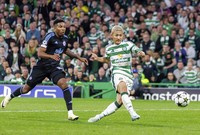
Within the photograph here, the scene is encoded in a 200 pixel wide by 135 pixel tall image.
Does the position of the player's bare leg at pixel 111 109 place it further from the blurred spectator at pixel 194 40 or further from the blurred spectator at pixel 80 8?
the blurred spectator at pixel 80 8

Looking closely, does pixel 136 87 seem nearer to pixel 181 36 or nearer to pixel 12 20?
pixel 181 36

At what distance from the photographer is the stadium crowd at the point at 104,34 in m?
31.1

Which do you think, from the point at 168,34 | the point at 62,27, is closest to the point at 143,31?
the point at 168,34

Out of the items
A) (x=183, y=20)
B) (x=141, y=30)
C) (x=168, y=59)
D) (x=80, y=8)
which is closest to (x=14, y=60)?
(x=80, y=8)

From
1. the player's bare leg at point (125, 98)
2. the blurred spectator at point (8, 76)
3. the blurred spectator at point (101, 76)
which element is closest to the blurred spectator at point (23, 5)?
the blurred spectator at point (8, 76)

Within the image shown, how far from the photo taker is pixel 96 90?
102ft

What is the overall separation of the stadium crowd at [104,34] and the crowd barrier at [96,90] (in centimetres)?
43

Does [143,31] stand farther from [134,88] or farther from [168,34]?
[134,88]

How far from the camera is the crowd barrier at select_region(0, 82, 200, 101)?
30016mm

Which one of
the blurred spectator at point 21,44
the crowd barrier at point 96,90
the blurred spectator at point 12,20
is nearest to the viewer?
the crowd barrier at point 96,90

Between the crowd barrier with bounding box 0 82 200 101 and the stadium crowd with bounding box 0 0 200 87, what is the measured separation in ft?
1.40

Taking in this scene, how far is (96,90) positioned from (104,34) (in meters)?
2.75

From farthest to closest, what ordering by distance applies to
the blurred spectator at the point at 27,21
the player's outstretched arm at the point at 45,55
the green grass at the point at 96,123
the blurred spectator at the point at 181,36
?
the blurred spectator at the point at 27,21
the blurred spectator at the point at 181,36
the player's outstretched arm at the point at 45,55
the green grass at the point at 96,123

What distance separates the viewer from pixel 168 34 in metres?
31.9
